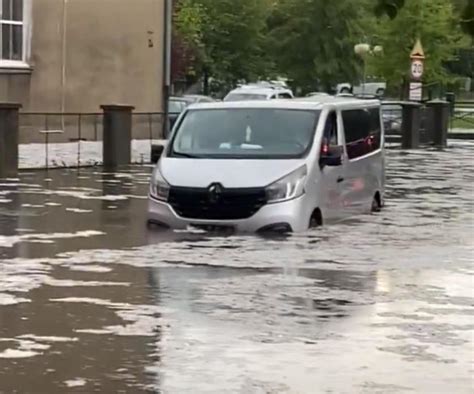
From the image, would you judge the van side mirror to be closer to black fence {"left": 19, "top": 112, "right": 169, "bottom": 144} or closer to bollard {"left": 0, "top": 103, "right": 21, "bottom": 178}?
bollard {"left": 0, "top": 103, "right": 21, "bottom": 178}

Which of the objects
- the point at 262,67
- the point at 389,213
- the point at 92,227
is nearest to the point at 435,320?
the point at 92,227

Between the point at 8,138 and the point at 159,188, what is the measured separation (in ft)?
29.0

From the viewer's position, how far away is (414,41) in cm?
5534

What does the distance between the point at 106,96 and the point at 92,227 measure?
16931mm

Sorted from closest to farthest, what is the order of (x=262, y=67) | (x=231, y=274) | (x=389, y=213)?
(x=231, y=274), (x=389, y=213), (x=262, y=67)

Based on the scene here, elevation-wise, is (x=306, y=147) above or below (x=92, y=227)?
above

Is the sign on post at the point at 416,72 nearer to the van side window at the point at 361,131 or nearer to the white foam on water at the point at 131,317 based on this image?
the van side window at the point at 361,131

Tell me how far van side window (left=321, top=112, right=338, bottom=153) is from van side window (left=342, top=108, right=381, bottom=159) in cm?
43

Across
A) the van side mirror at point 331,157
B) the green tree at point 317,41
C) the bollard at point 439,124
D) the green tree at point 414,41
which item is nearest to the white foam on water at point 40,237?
the van side mirror at point 331,157

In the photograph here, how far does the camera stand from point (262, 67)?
227 feet

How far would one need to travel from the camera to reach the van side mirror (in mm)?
15758

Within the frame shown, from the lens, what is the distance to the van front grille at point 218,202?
14.8m

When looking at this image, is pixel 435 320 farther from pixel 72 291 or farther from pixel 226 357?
pixel 72 291

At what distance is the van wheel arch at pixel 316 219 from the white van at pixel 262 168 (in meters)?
0.01
